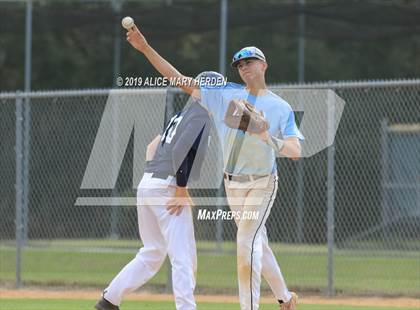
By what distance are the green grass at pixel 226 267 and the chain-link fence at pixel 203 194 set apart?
24 millimetres

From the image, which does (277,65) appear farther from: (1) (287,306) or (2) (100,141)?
(1) (287,306)

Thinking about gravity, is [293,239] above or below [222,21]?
below

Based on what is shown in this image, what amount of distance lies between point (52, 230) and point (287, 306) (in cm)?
785

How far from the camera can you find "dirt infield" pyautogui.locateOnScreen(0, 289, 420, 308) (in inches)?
454

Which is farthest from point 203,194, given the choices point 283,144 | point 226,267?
point 283,144

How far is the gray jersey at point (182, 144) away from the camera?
8016 millimetres

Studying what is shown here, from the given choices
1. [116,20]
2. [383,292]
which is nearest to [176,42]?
[116,20]

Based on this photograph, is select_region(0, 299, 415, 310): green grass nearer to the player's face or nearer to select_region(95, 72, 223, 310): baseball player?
select_region(95, 72, 223, 310): baseball player

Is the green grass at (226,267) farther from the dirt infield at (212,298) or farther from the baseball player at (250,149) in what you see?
the baseball player at (250,149)

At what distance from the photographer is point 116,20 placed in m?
20.6

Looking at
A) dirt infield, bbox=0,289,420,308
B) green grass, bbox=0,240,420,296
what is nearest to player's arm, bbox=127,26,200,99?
dirt infield, bbox=0,289,420,308

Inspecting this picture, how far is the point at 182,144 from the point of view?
8008 mm

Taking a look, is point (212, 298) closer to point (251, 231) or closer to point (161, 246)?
point (161, 246)
